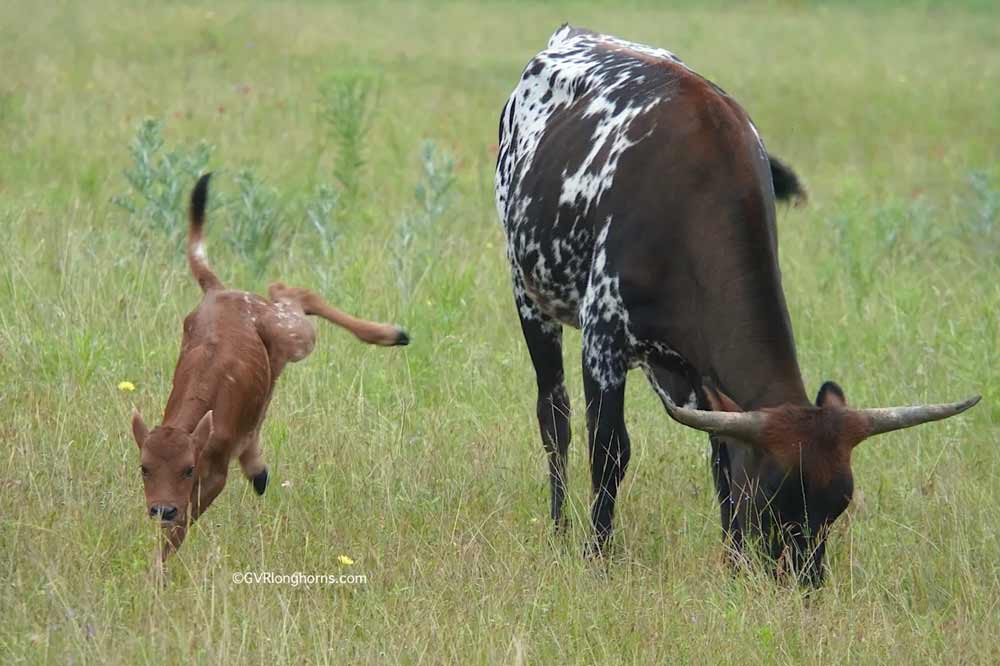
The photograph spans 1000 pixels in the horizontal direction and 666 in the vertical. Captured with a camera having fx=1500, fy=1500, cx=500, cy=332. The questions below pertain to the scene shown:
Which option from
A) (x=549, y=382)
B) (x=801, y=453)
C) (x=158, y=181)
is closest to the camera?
(x=801, y=453)

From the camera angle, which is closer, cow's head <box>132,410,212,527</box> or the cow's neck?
cow's head <box>132,410,212,527</box>

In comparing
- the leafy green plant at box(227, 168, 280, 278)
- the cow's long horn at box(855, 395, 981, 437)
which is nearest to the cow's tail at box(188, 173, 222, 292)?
the leafy green plant at box(227, 168, 280, 278)

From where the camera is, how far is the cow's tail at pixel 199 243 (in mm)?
6453

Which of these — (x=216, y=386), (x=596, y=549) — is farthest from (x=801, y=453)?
(x=216, y=386)

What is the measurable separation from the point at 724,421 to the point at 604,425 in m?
1.16

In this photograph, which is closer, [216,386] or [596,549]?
[216,386]

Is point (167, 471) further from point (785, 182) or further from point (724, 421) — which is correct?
point (785, 182)

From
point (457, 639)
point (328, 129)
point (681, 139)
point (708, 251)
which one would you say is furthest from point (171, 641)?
point (328, 129)

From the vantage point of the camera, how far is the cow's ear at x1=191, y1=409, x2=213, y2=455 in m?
5.07

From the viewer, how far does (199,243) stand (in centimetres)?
664

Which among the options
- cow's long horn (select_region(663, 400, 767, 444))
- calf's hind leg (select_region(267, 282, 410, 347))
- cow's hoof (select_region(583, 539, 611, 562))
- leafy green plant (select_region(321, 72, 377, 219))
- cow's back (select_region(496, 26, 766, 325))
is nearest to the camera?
cow's long horn (select_region(663, 400, 767, 444))

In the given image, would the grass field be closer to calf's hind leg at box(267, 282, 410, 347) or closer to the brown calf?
the brown calf

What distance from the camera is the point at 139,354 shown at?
742 centimetres

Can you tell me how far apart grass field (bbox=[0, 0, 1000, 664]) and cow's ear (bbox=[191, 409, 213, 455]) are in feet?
1.31
